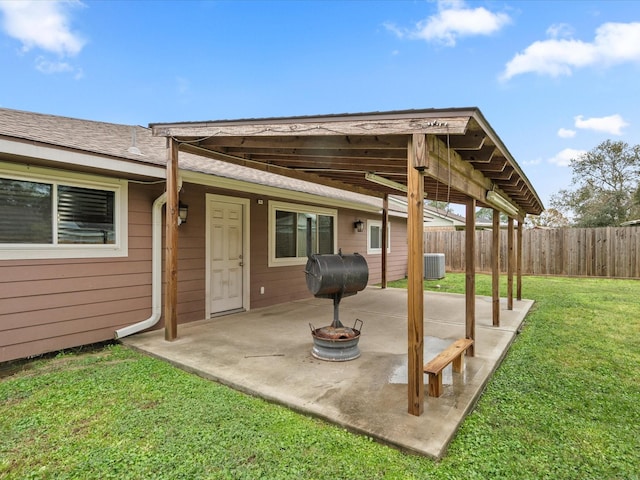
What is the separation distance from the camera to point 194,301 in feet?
17.4

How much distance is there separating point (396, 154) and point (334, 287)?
1512mm

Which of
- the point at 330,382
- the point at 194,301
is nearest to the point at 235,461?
the point at 330,382

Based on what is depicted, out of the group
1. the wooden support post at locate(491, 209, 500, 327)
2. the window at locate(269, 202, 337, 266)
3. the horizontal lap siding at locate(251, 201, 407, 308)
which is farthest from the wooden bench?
the window at locate(269, 202, 337, 266)

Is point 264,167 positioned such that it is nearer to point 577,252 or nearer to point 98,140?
point 98,140

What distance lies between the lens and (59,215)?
3938mm

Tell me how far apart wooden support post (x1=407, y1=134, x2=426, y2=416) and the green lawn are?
47 centimetres

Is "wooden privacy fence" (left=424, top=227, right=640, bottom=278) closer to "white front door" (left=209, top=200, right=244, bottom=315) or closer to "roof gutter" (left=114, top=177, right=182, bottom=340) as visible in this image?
"white front door" (left=209, top=200, right=244, bottom=315)

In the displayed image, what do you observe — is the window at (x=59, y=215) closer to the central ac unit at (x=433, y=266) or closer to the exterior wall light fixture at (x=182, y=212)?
the exterior wall light fixture at (x=182, y=212)

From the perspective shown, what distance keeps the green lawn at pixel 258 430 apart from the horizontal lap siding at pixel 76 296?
281 millimetres

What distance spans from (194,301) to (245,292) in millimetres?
1048

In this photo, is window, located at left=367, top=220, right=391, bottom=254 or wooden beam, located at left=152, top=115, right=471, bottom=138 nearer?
wooden beam, located at left=152, top=115, right=471, bottom=138

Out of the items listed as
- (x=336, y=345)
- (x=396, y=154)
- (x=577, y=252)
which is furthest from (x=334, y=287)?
(x=577, y=252)

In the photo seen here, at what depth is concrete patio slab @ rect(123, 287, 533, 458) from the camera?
2492 mm

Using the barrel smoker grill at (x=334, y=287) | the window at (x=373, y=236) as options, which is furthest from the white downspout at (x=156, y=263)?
the window at (x=373, y=236)
